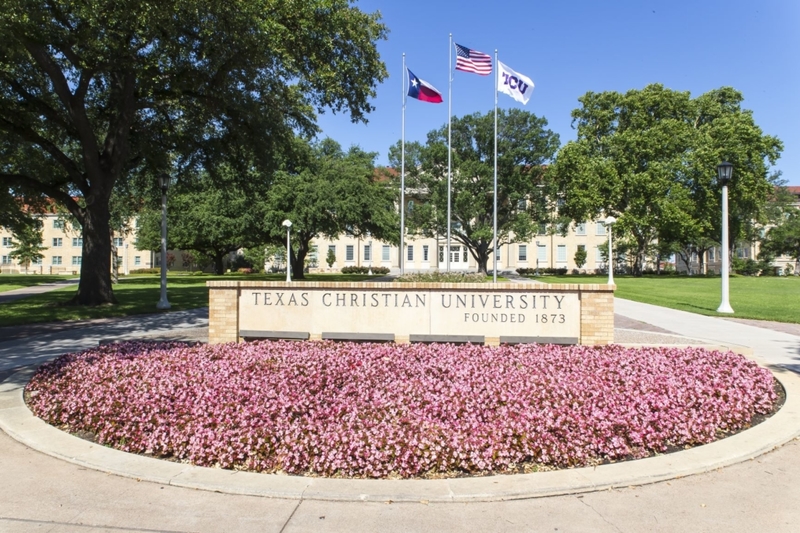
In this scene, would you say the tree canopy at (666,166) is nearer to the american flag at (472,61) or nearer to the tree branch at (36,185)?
the american flag at (472,61)

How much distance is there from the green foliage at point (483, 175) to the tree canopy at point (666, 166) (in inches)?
126

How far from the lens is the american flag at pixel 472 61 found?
72.2 ft

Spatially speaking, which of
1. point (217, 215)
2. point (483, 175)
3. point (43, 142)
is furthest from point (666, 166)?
point (43, 142)

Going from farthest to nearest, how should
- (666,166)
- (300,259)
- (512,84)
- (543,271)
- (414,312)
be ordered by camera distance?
(543,271), (666,166), (300,259), (512,84), (414,312)

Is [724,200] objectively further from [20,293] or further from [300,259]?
[20,293]

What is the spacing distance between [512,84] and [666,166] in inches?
1221

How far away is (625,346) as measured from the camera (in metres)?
8.95

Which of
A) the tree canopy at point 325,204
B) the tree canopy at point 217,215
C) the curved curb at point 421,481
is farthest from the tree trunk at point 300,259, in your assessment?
the curved curb at point 421,481

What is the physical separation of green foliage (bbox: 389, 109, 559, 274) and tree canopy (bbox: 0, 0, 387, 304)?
28460 mm

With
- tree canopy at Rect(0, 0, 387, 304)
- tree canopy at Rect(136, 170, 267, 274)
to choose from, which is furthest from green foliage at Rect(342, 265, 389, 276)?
tree canopy at Rect(0, 0, 387, 304)

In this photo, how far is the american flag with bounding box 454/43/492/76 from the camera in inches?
867

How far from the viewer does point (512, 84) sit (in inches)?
920

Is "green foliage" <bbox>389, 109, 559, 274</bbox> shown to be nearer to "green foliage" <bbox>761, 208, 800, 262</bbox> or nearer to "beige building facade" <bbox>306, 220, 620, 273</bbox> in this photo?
"beige building facade" <bbox>306, 220, 620, 273</bbox>

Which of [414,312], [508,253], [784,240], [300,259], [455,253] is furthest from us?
[508,253]
